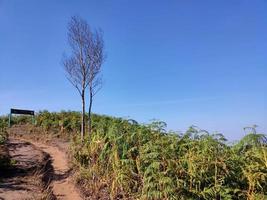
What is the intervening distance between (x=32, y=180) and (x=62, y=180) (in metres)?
0.81

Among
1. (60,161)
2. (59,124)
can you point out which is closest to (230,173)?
(60,161)

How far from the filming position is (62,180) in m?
10.5

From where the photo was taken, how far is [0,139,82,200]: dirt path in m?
8.86

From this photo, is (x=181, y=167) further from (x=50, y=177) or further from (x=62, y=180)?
(x=50, y=177)

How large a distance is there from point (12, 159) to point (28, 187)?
3.39 m

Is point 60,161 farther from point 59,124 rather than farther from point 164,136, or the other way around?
point 59,124

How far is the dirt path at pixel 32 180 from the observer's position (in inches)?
349

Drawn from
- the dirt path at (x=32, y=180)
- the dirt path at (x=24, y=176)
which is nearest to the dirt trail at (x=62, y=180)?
the dirt path at (x=32, y=180)

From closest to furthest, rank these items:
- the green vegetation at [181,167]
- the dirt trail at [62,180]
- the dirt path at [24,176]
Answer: the green vegetation at [181,167] < the dirt path at [24,176] < the dirt trail at [62,180]

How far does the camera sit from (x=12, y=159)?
41.3 feet

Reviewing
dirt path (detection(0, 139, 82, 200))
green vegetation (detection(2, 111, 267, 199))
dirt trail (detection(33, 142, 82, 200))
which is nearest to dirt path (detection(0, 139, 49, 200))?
dirt path (detection(0, 139, 82, 200))

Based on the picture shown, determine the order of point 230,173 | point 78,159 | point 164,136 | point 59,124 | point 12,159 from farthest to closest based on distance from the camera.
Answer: point 59,124
point 12,159
point 78,159
point 164,136
point 230,173

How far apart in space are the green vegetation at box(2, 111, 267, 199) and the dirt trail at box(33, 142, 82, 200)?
0.61 meters

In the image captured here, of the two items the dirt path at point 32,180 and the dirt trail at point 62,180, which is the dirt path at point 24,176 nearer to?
the dirt path at point 32,180
